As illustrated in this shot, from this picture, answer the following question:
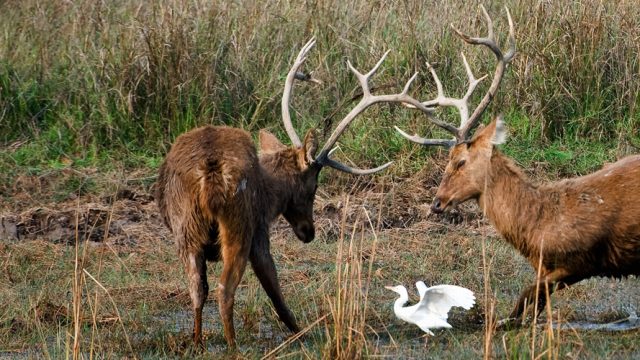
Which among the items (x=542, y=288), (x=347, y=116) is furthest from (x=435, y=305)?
(x=347, y=116)

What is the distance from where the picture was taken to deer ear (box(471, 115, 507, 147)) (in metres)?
7.42

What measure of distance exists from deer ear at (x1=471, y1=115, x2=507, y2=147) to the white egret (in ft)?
3.57

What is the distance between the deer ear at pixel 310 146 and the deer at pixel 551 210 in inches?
30.6

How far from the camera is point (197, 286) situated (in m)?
6.68

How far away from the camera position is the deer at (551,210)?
715 cm

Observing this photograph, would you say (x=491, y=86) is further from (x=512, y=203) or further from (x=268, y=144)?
(x=268, y=144)

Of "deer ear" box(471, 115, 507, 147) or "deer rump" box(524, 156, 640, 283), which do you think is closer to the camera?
"deer rump" box(524, 156, 640, 283)

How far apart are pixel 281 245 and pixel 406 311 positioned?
2.42 meters

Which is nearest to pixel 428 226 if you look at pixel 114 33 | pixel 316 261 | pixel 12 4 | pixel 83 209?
pixel 316 261

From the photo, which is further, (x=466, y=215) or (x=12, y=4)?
(x=12, y=4)

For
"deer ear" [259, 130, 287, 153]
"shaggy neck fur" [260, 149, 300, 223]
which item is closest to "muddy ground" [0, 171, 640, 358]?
"shaggy neck fur" [260, 149, 300, 223]

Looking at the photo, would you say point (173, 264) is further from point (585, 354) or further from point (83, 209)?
point (585, 354)

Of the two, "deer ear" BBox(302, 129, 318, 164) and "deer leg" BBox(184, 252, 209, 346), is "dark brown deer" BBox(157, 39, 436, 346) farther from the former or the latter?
"deer ear" BBox(302, 129, 318, 164)

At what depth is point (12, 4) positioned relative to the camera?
12.5 meters
